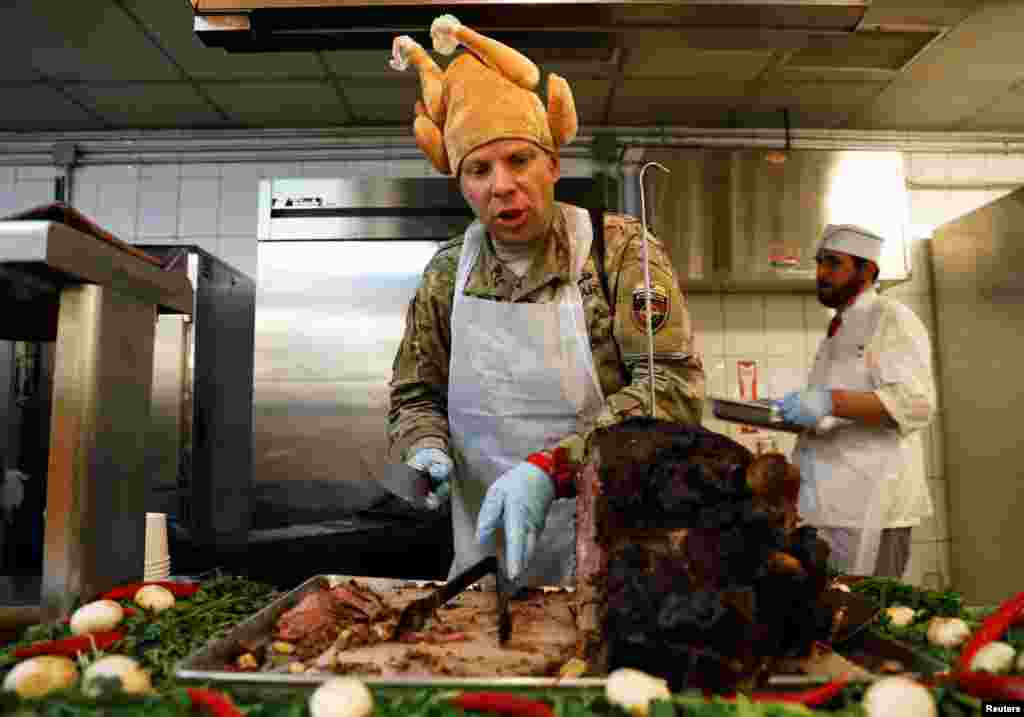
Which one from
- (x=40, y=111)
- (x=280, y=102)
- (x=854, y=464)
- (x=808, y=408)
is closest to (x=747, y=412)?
(x=808, y=408)

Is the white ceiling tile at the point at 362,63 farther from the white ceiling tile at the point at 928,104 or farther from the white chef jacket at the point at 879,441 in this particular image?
the white ceiling tile at the point at 928,104

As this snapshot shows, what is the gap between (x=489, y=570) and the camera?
1257 millimetres

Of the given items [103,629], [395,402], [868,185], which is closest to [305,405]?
[395,402]

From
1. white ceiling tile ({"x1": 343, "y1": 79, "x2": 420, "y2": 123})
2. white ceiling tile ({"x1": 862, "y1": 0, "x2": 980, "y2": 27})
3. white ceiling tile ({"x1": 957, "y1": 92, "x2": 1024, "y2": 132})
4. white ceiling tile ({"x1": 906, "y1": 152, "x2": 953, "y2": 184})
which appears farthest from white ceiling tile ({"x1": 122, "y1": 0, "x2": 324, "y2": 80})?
white ceiling tile ({"x1": 957, "y1": 92, "x2": 1024, "y2": 132})

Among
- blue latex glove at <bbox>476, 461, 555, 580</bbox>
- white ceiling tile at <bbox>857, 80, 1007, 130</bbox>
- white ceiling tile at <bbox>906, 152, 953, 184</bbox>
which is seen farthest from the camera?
white ceiling tile at <bbox>906, 152, 953, 184</bbox>

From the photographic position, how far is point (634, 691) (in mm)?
703

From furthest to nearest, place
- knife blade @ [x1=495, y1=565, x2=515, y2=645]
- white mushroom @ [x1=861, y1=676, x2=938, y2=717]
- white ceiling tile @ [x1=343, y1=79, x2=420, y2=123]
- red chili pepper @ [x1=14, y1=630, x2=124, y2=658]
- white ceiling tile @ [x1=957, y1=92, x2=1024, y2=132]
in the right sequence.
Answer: white ceiling tile @ [x1=957, y1=92, x2=1024, y2=132] → white ceiling tile @ [x1=343, y1=79, x2=420, y2=123] → knife blade @ [x1=495, y1=565, x2=515, y2=645] → red chili pepper @ [x1=14, y1=630, x2=124, y2=658] → white mushroom @ [x1=861, y1=676, x2=938, y2=717]

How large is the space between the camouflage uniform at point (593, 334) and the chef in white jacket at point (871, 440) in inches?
53.6

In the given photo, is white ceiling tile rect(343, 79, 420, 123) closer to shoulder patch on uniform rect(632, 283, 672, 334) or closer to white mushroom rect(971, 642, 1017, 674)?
shoulder patch on uniform rect(632, 283, 672, 334)

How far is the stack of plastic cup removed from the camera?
4.26 feet

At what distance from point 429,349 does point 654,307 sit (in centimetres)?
61

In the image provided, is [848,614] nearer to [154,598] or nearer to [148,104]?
[154,598]

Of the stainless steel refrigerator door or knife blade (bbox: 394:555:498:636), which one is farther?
the stainless steel refrigerator door

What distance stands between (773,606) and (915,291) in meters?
3.88
